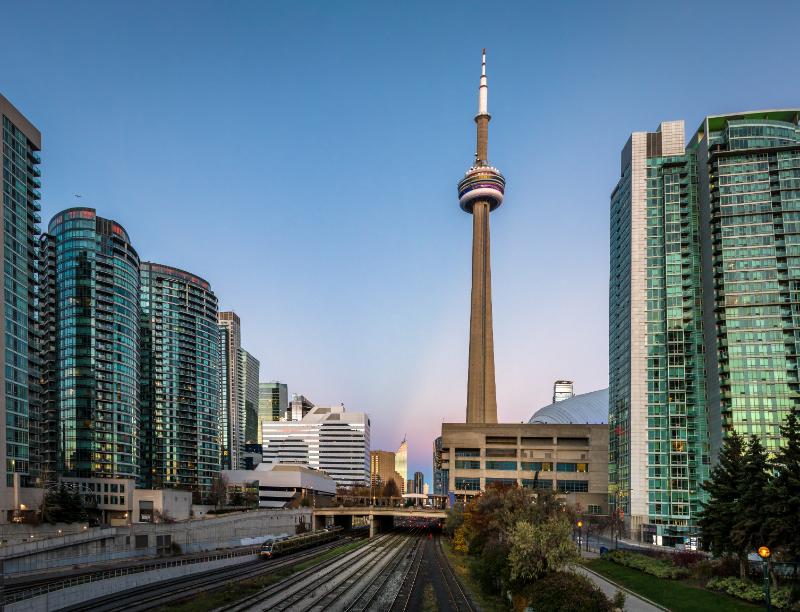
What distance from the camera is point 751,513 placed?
51938 mm

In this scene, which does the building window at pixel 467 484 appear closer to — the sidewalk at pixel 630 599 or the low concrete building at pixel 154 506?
the low concrete building at pixel 154 506

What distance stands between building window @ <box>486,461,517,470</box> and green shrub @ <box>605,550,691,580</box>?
313 feet

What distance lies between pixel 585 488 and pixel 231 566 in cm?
10400

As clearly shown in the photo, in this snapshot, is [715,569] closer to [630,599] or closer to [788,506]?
[630,599]

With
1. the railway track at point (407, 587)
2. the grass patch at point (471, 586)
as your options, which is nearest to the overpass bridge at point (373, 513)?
the grass patch at point (471, 586)

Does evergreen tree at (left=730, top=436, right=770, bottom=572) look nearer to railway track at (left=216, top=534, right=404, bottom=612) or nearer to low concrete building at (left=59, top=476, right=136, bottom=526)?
railway track at (left=216, top=534, right=404, bottom=612)

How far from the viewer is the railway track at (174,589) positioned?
178ft

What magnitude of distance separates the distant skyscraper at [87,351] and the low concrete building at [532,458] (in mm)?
82238

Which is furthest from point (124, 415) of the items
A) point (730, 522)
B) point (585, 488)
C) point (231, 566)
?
point (730, 522)

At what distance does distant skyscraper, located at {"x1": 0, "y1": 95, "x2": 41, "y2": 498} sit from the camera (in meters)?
105

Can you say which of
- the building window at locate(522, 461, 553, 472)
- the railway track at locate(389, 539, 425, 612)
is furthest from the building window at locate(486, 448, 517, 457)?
the railway track at locate(389, 539, 425, 612)

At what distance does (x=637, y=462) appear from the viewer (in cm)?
13050

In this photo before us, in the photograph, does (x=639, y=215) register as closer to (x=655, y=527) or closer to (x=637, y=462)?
(x=637, y=462)

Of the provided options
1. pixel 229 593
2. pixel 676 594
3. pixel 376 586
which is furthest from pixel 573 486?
pixel 229 593
